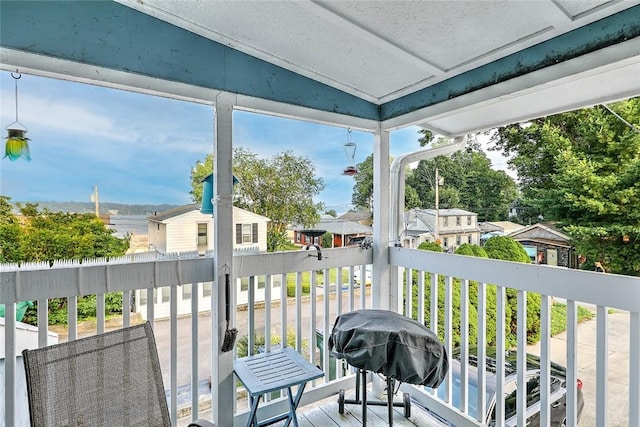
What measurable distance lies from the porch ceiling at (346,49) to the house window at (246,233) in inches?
30.3

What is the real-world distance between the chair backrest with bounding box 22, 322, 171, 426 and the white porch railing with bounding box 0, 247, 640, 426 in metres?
0.26

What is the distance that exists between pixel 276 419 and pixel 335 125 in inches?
82.2

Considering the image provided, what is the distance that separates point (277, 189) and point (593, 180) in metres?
1.91

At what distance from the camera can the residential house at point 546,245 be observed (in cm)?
188

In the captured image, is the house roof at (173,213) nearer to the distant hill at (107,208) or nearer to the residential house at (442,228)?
the distant hill at (107,208)

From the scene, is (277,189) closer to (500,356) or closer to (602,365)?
(500,356)

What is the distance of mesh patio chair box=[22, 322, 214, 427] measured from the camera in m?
1.36

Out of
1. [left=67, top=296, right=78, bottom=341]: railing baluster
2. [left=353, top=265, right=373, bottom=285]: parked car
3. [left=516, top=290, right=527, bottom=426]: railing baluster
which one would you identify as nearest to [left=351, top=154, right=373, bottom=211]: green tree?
[left=353, top=265, right=373, bottom=285]: parked car

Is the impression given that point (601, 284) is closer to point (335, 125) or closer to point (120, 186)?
point (335, 125)

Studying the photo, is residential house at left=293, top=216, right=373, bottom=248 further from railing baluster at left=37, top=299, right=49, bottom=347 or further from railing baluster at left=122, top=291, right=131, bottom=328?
railing baluster at left=37, top=299, right=49, bottom=347

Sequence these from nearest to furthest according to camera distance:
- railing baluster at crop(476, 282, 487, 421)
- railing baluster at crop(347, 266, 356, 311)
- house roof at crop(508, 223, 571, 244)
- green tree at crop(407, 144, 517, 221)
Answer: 1. house roof at crop(508, 223, 571, 244)
2. railing baluster at crop(476, 282, 487, 421)
3. green tree at crop(407, 144, 517, 221)
4. railing baluster at crop(347, 266, 356, 311)

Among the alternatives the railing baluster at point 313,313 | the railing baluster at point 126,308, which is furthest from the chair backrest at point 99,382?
the railing baluster at point 313,313

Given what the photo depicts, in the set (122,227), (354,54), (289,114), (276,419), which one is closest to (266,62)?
(289,114)

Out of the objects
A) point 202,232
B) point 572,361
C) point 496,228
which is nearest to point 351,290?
point 496,228
